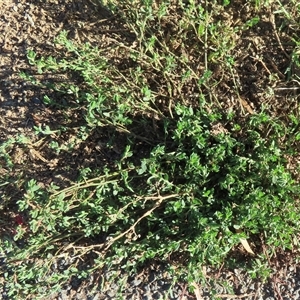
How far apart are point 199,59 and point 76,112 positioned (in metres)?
0.86

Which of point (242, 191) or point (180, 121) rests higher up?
point (180, 121)

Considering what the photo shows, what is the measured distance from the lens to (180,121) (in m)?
2.80

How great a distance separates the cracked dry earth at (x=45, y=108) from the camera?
10.2ft

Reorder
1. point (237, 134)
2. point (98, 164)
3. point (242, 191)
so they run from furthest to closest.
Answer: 1. point (98, 164)
2. point (237, 134)
3. point (242, 191)

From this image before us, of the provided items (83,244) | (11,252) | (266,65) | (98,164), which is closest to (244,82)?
(266,65)

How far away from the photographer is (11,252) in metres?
3.12

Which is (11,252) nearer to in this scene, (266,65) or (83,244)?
(83,244)

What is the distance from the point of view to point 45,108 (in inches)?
127

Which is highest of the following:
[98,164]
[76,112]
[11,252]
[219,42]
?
[219,42]

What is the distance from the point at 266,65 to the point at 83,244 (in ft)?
5.38

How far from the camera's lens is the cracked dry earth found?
3107 mm

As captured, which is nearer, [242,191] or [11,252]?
[242,191]

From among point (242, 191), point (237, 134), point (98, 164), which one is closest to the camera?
point (242, 191)

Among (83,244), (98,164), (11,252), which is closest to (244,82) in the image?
(98,164)
